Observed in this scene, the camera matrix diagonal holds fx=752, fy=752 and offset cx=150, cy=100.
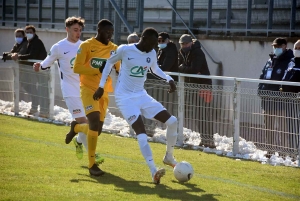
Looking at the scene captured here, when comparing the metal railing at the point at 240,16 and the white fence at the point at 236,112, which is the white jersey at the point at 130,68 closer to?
the white fence at the point at 236,112

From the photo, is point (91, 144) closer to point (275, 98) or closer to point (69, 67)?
point (69, 67)

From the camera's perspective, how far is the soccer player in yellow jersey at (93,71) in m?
10.8

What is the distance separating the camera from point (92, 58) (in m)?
11.1

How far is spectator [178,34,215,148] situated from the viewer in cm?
1427

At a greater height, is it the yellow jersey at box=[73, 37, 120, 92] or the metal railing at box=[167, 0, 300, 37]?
the metal railing at box=[167, 0, 300, 37]

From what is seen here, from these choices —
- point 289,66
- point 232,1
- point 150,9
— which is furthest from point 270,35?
point 150,9

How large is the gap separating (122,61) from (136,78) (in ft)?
1.02

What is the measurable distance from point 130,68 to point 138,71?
0.40ft

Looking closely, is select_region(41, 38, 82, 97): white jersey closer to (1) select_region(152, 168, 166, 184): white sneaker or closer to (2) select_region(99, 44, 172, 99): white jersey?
(2) select_region(99, 44, 172, 99): white jersey

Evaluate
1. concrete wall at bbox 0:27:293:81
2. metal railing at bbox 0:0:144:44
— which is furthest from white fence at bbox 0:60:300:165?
metal railing at bbox 0:0:144:44

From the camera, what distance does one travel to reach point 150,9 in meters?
22.7

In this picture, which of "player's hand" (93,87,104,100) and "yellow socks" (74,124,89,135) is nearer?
"player's hand" (93,87,104,100)

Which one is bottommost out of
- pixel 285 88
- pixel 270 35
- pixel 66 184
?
pixel 66 184

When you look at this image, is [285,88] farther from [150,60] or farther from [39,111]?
[39,111]
